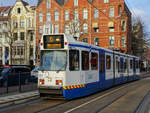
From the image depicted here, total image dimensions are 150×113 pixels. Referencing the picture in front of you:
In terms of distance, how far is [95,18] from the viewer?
50.3m

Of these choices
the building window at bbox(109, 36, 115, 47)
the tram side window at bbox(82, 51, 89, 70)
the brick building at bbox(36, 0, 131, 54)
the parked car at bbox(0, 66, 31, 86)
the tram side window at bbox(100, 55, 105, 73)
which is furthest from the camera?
the building window at bbox(109, 36, 115, 47)

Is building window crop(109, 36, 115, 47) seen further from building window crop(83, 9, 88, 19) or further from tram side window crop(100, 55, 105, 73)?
tram side window crop(100, 55, 105, 73)

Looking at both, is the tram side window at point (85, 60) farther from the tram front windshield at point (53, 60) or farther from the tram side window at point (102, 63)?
the tram side window at point (102, 63)

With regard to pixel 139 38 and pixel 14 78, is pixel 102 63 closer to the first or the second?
pixel 14 78

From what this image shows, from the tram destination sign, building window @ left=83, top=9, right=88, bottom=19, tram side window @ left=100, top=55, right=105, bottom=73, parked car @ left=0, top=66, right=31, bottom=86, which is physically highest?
building window @ left=83, top=9, right=88, bottom=19

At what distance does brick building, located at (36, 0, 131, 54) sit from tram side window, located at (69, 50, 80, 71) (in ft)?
117

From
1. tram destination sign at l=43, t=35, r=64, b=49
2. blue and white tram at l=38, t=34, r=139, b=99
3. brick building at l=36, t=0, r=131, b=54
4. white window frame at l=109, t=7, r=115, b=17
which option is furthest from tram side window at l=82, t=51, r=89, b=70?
white window frame at l=109, t=7, r=115, b=17

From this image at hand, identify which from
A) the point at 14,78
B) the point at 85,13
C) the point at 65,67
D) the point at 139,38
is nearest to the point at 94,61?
the point at 65,67

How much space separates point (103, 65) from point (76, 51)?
443cm

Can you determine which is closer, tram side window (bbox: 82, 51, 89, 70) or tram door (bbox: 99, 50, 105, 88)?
tram side window (bbox: 82, 51, 89, 70)

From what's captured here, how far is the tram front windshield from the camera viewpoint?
444 inches

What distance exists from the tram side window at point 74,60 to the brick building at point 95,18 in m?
35.8

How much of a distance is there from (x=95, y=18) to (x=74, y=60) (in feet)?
130

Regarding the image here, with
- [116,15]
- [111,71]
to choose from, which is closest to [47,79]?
[111,71]
